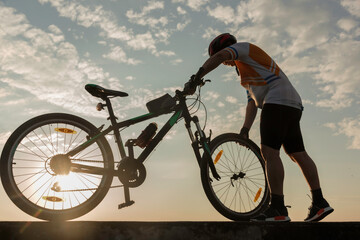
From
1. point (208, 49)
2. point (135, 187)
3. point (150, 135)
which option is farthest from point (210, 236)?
point (208, 49)

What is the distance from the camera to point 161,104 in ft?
Answer: 14.0

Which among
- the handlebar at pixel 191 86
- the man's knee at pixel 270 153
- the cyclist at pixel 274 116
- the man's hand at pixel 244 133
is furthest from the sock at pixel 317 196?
the handlebar at pixel 191 86

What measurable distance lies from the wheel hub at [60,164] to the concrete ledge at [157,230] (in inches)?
51.3

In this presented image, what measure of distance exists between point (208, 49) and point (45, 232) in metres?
2.82

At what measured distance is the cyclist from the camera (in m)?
3.68

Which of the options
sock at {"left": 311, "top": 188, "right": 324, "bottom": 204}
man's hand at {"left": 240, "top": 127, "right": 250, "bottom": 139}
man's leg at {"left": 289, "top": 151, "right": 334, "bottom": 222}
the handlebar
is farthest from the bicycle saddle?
sock at {"left": 311, "top": 188, "right": 324, "bottom": 204}

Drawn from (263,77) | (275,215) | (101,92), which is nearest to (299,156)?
(275,215)

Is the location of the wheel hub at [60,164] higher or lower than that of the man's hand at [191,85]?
lower

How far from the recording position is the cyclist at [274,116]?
3.68 meters

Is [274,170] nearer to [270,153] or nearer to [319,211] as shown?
[270,153]

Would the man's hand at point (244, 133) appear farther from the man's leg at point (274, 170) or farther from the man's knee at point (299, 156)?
the man's leg at point (274, 170)

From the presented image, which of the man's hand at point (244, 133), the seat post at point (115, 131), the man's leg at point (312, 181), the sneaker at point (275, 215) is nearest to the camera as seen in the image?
the sneaker at point (275, 215)

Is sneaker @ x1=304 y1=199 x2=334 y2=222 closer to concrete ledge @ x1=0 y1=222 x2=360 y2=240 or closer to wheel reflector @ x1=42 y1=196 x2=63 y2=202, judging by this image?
concrete ledge @ x1=0 y1=222 x2=360 y2=240

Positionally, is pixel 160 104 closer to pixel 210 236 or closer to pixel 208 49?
pixel 208 49
